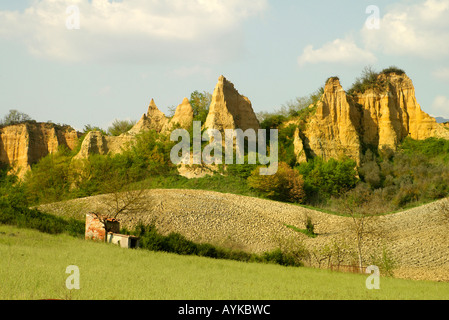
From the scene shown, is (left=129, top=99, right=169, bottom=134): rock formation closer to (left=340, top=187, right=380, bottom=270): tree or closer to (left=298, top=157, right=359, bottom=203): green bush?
(left=298, top=157, right=359, bottom=203): green bush

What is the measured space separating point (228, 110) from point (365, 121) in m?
16.2

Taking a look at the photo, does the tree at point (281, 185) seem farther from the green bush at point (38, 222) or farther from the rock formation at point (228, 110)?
the green bush at point (38, 222)

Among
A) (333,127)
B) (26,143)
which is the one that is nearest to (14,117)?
(26,143)

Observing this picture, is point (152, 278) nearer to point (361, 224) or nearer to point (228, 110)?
point (361, 224)

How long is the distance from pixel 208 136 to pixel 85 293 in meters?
35.8

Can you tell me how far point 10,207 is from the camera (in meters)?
28.0

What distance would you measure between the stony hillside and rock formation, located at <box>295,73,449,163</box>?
556 inches

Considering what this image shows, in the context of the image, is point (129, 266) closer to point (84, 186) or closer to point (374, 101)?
point (84, 186)

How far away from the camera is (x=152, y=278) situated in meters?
15.5

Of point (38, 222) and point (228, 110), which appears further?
point (228, 110)

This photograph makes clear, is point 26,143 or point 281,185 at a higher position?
point 26,143

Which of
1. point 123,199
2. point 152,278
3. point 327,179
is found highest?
point 327,179

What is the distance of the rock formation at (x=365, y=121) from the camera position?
50.6 metres
